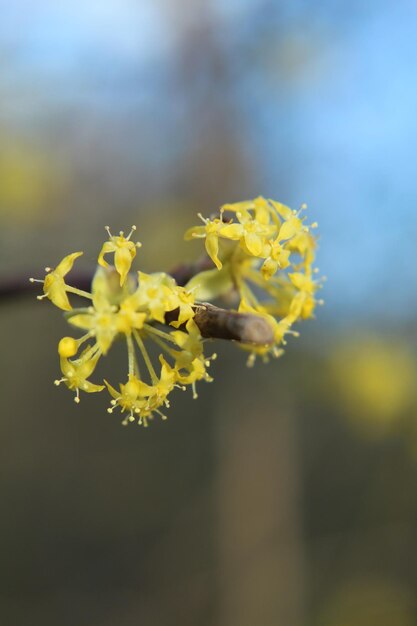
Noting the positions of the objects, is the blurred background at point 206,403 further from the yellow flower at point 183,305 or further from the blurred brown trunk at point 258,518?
the yellow flower at point 183,305

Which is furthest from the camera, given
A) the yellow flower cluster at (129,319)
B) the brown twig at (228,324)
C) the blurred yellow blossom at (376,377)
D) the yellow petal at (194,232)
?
the blurred yellow blossom at (376,377)

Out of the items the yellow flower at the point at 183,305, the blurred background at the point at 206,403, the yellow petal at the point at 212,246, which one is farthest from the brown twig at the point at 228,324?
the blurred background at the point at 206,403

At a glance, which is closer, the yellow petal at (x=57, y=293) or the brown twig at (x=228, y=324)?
the brown twig at (x=228, y=324)

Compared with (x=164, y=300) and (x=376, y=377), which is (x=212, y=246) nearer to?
(x=164, y=300)

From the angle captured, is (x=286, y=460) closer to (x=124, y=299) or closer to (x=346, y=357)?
(x=346, y=357)

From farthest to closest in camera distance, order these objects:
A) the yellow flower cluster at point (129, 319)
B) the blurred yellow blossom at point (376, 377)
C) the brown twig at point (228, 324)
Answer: the blurred yellow blossom at point (376, 377), the yellow flower cluster at point (129, 319), the brown twig at point (228, 324)

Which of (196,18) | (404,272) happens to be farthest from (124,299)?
(196,18)

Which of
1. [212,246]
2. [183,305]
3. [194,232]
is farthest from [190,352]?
[194,232]

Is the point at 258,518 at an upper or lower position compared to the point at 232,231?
lower
